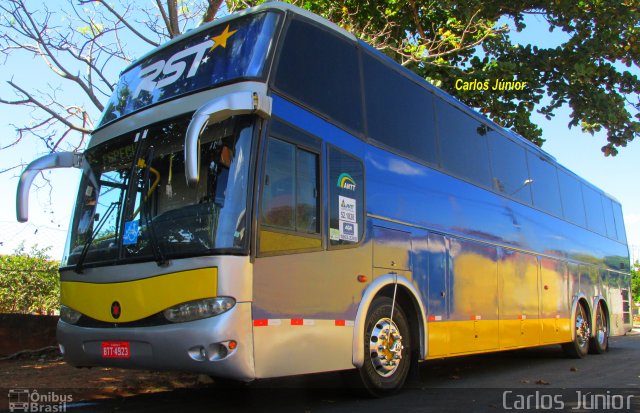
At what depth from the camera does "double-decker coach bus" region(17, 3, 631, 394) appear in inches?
186

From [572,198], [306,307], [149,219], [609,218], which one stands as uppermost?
[572,198]

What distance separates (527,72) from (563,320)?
212 inches

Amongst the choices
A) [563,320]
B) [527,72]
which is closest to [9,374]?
[563,320]

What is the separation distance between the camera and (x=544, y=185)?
444 inches

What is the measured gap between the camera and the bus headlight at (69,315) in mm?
5507

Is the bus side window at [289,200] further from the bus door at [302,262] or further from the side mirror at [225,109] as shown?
the side mirror at [225,109]

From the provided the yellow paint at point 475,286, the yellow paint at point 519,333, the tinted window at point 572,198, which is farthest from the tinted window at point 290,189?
the tinted window at point 572,198

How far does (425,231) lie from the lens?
283 inches

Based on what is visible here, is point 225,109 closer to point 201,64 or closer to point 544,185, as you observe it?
point 201,64

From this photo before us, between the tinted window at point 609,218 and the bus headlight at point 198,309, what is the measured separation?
1291 centimetres

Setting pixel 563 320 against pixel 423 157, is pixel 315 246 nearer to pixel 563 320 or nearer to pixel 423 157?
pixel 423 157

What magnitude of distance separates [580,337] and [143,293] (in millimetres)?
10135

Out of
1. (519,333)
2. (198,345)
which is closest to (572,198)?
(519,333)

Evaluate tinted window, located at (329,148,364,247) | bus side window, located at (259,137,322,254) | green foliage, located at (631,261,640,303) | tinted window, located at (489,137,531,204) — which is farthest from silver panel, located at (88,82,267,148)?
green foliage, located at (631,261,640,303)
